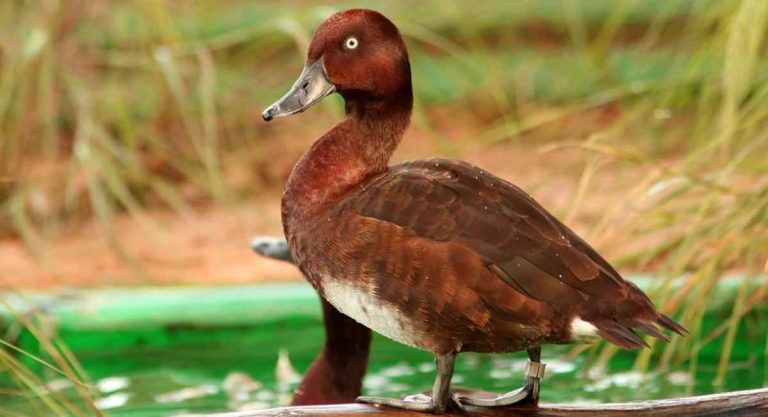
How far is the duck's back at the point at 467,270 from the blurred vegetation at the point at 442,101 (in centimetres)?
62

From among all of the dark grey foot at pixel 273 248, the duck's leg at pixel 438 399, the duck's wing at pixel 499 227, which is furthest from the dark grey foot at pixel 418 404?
the dark grey foot at pixel 273 248

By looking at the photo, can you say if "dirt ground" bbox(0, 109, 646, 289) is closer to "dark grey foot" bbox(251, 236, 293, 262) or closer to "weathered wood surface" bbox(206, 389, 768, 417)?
"dark grey foot" bbox(251, 236, 293, 262)

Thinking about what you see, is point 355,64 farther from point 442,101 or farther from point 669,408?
point 442,101

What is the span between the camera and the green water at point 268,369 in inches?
131

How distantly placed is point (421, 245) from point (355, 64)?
355 mm

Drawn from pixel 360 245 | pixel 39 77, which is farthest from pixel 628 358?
pixel 39 77

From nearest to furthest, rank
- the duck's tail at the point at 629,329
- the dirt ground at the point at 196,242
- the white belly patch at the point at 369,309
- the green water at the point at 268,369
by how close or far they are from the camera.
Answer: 1. the duck's tail at the point at 629,329
2. the white belly patch at the point at 369,309
3. the green water at the point at 268,369
4. the dirt ground at the point at 196,242

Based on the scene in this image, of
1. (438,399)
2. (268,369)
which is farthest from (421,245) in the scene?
(268,369)

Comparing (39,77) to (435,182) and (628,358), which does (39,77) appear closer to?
(628,358)

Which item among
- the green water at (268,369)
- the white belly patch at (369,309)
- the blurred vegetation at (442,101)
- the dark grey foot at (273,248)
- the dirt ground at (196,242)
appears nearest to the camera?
the white belly patch at (369,309)

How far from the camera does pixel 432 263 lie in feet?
7.03

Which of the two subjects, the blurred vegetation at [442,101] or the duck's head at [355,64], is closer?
A: the duck's head at [355,64]

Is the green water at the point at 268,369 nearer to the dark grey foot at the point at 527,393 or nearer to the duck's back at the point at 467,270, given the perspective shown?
the dark grey foot at the point at 527,393

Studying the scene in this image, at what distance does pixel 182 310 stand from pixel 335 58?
1.49 metres
